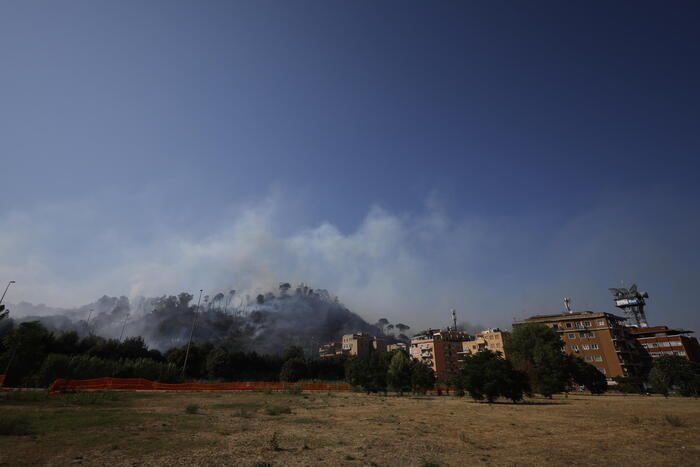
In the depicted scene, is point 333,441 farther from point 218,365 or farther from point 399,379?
point 218,365

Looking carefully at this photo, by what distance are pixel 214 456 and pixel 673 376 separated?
2735 inches

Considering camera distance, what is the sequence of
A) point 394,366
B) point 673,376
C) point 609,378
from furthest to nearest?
point 609,378
point 394,366
point 673,376

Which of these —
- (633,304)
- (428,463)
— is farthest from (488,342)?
(428,463)

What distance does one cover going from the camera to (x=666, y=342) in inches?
4082

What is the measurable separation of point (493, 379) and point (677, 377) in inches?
1563

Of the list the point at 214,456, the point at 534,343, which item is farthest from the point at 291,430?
the point at 534,343

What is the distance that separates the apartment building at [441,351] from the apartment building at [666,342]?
57.4 m

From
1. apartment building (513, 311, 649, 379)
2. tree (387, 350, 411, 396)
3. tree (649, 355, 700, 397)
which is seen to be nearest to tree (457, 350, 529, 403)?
tree (387, 350, 411, 396)

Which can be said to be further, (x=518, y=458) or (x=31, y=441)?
(x=31, y=441)

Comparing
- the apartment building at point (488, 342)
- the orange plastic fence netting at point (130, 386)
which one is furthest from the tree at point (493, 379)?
the apartment building at point (488, 342)

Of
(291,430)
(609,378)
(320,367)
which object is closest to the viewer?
(291,430)

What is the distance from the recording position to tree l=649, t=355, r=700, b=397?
4919cm

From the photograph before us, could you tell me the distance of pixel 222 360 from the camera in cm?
9994

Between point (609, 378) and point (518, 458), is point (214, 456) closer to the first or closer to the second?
point (518, 458)
